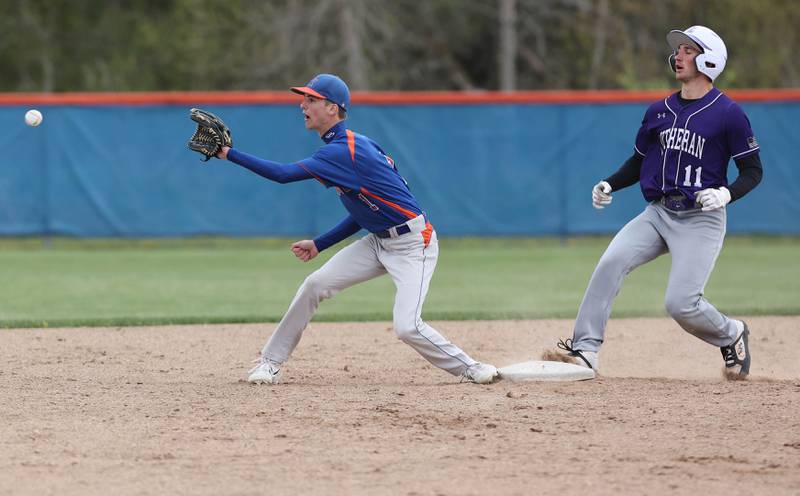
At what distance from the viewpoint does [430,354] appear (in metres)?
6.08

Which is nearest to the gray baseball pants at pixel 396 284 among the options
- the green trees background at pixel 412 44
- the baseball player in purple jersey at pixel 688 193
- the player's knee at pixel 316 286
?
the player's knee at pixel 316 286

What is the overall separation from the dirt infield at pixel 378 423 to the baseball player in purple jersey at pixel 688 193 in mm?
365

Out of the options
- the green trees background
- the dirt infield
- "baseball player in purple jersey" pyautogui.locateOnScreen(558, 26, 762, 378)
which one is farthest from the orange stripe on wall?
"baseball player in purple jersey" pyautogui.locateOnScreen(558, 26, 762, 378)

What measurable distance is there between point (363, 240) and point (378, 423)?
1.32 m

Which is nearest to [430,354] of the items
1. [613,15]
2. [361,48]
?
[361,48]

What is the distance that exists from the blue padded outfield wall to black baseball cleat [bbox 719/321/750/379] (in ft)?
28.4

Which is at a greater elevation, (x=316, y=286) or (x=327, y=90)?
(x=327, y=90)

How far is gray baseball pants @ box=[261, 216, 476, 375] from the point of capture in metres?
6.00

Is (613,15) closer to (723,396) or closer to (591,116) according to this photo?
(591,116)

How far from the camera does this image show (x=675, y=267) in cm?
625

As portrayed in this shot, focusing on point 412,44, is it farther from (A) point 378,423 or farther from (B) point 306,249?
(A) point 378,423

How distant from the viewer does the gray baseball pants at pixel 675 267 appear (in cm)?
619

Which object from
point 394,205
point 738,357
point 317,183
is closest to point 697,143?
point 738,357

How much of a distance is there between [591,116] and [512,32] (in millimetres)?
8852
